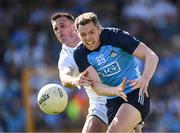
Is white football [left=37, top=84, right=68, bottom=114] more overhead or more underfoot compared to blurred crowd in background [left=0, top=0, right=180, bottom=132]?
more overhead

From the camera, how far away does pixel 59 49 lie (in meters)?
16.4

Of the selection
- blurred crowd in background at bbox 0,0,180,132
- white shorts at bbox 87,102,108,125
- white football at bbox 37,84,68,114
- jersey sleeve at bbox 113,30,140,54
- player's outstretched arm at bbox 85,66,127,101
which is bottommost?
blurred crowd in background at bbox 0,0,180,132

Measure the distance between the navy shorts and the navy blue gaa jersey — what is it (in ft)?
0.34

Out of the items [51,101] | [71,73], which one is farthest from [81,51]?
[51,101]

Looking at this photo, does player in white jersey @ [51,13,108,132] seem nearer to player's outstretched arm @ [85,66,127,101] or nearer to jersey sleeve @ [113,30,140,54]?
player's outstretched arm @ [85,66,127,101]

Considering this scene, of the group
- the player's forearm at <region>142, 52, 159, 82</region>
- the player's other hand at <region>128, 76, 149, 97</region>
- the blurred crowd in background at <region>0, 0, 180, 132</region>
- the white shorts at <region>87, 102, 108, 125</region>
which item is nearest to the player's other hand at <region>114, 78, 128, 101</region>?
the player's other hand at <region>128, 76, 149, 97</region>

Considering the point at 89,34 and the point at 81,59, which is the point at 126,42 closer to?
the point at 89,34

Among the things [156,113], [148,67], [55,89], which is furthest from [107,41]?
[156,113]

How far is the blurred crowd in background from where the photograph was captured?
14969 millimetres

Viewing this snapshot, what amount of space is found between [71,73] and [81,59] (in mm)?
720

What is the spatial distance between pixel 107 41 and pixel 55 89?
50.8 inches

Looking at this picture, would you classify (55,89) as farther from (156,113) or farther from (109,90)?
(156,113)

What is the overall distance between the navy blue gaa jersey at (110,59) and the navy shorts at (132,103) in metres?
0.10

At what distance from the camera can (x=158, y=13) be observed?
16859 millimetres
